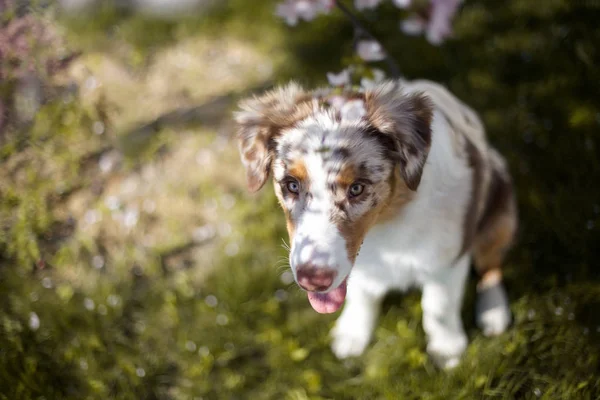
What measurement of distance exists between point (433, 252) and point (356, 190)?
545 millimetres

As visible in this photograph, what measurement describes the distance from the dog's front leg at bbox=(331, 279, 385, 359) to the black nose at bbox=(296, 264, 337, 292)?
3.26 feet

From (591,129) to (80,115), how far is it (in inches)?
139

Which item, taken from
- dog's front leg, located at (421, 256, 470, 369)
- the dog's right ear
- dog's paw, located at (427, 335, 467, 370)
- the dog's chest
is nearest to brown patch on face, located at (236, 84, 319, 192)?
the dog's right ear

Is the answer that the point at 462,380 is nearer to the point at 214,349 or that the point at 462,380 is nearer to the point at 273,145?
the point at 214,349

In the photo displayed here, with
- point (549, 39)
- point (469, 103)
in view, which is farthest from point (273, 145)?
point (549, 39)

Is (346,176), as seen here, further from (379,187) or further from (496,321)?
(496,321)

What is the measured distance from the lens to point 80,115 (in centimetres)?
392

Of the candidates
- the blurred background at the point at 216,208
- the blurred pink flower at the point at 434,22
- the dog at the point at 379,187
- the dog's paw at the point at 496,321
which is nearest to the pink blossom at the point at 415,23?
the blurred pink flower at the point at 434,22

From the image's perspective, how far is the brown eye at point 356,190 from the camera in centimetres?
194

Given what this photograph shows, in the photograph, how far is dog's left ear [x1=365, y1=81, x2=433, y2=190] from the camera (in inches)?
77.1

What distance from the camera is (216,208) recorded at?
362cm

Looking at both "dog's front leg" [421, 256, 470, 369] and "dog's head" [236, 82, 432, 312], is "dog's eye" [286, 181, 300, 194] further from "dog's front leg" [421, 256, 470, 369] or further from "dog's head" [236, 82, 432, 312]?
"dog's front leg" [421, 256, 470, 369]

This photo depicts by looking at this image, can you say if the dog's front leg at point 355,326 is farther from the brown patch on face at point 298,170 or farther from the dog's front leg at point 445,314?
the brown patch on face at point 298,170

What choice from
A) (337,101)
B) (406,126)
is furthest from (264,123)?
(406,126)
